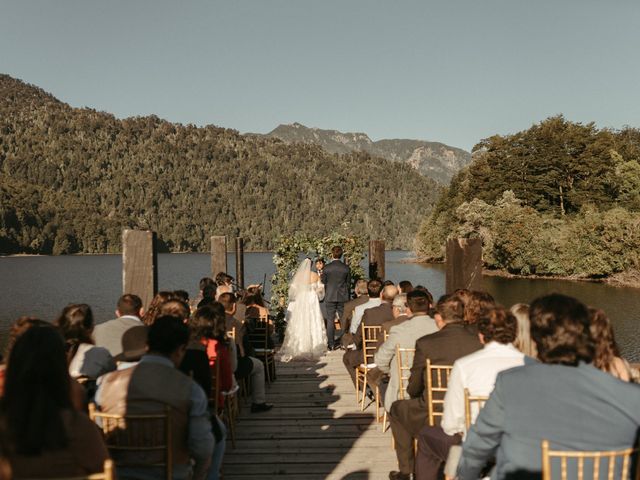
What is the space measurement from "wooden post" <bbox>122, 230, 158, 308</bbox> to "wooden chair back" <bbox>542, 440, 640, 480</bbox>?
15.0ft

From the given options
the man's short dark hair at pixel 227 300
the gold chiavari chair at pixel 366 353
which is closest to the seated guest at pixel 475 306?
the gold chiavari chair at pixel 366 353

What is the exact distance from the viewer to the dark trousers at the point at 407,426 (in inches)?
158

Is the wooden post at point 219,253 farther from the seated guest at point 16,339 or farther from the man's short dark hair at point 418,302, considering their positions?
the seated guest at point 16,339

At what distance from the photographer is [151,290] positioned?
19.6ft

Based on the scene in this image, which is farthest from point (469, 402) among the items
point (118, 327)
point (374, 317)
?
point (374, 317)

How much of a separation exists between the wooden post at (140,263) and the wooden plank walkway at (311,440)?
1655mm

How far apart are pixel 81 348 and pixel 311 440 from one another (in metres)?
2.22

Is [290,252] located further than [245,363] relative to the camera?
Yes

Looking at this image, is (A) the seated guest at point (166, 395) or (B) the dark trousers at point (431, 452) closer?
(A) the seated guest at point (166, 395)

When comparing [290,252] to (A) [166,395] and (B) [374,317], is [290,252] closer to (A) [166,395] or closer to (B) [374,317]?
(B) [374,317]

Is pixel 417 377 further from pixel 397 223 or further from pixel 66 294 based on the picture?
pixel 397 223

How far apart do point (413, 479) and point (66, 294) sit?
4661 centimetres

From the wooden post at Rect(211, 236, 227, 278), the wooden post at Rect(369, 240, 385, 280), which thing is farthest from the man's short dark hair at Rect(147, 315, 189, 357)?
the wooden post at Rect(211, 236, 227, 278)

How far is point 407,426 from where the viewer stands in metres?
4.10
